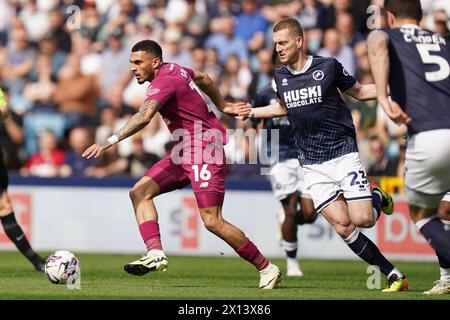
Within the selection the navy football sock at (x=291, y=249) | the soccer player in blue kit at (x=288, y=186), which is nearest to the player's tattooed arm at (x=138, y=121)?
the soccer player in blue kit at (x=288, y=186)

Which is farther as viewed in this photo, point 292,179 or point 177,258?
point 177,258

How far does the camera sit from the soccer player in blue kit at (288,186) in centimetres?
1439

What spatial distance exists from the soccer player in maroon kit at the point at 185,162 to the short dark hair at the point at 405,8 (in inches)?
102

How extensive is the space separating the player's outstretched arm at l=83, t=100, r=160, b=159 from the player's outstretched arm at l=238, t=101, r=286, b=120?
119 cm

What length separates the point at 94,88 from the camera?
809 inches

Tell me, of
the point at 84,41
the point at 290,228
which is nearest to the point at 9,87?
the point at 84,41

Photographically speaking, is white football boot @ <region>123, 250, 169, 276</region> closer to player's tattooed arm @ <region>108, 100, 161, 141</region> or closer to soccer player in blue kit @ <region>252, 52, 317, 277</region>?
player's tattooed arm @ <region>108, 100, 161, 141</region>

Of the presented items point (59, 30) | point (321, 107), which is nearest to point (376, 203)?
point (321, 107)

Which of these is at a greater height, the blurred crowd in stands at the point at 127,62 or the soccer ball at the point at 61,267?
the blurred crowd in stands at the point at 127,62

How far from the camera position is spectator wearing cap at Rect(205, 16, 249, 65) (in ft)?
65.3

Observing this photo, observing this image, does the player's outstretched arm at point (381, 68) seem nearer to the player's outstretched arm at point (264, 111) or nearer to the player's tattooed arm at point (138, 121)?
the player's outstretched arm at point (264, 111)

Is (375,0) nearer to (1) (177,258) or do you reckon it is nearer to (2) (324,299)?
(1) (177,258)

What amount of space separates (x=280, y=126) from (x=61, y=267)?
190 inches
